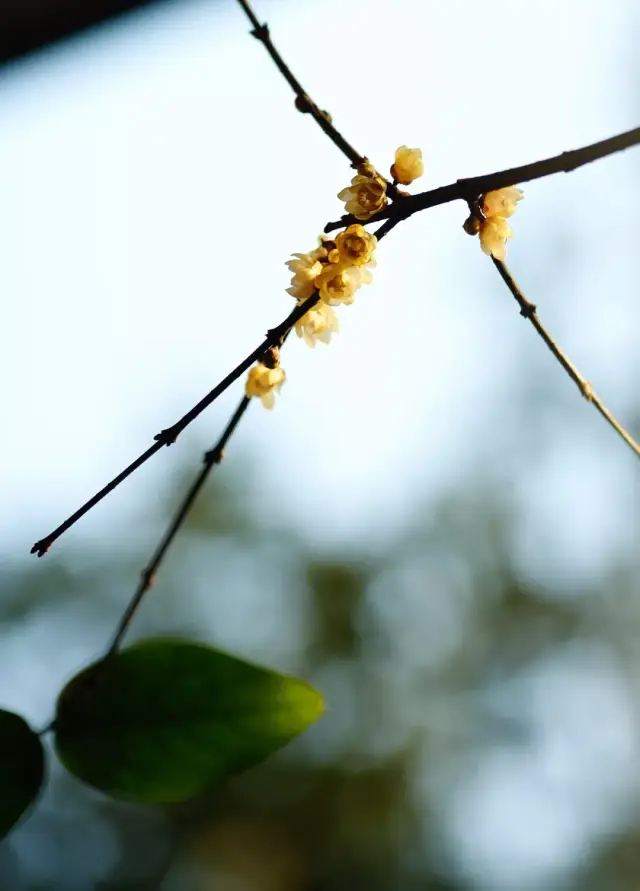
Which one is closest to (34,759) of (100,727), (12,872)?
(100,727)

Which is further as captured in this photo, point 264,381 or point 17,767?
point 264,381

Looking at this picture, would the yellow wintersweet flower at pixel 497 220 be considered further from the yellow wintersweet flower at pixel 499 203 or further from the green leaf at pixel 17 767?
the green leaf at pixel 17 767

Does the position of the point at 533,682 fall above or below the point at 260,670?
above

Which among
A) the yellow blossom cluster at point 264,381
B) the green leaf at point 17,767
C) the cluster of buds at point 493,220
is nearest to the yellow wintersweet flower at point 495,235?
the cluster of buds at point 493,220

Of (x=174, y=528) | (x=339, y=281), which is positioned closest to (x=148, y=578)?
(x=174, y=528)

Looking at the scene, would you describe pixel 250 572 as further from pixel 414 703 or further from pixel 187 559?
pixel 414 703

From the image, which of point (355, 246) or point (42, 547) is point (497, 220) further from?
point (42, 547)
